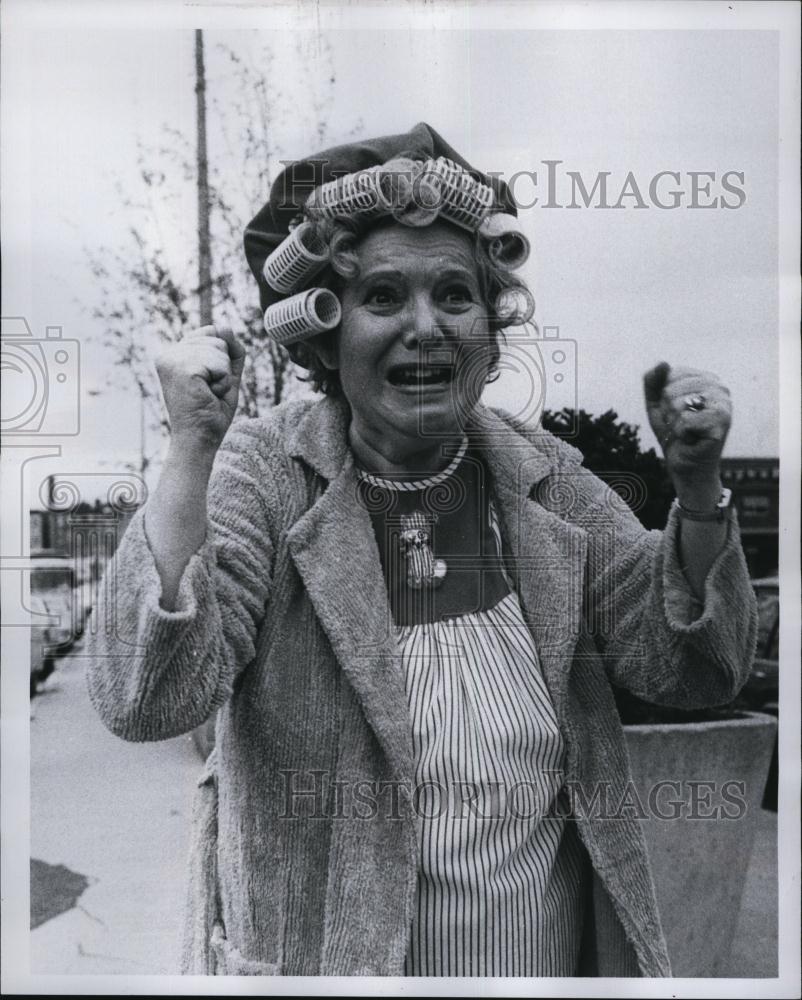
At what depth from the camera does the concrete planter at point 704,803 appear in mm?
2301

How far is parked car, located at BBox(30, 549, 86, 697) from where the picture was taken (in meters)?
2.25

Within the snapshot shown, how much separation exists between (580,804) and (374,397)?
87 cm

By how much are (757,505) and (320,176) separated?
43.7 inches

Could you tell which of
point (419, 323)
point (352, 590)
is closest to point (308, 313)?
point (419, 323)

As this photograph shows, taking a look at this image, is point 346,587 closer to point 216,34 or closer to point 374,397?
point 374,397

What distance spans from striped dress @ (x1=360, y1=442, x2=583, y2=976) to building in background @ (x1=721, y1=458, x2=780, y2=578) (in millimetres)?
502

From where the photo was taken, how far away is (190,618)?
Result: 5.97 ft

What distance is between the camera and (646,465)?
2.22 m

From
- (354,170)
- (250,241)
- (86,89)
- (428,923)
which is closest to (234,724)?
(428,923)

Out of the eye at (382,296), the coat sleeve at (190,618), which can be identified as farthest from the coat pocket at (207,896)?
the eye at (382,296)

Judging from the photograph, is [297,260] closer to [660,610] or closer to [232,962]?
[660,610]

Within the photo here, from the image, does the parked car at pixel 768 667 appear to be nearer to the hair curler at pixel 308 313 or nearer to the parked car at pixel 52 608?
the hair curler at pixel 308 313

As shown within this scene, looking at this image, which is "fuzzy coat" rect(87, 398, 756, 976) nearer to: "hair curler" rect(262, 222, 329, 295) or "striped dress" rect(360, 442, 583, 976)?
"striped dress" rect(360, 442, 583, 976)

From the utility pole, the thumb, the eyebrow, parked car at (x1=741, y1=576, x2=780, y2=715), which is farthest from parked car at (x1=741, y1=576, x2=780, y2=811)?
the utility pole
